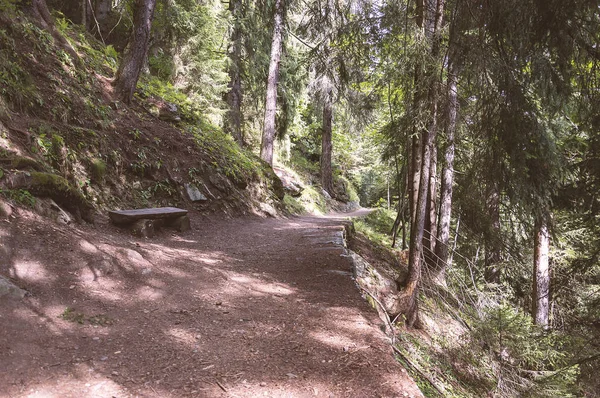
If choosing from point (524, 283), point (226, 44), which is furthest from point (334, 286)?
point (226, 44)

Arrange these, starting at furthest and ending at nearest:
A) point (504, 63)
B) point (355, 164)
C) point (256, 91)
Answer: point (355, 164), point (256, 91), point (504, 63)

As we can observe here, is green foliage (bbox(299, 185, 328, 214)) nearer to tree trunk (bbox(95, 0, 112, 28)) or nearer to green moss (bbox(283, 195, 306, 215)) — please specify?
green moss (bbox(283, 195, 306, 215))

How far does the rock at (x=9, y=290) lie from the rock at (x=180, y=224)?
4.14 m

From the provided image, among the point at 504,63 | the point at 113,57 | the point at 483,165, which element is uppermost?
the point at 113,57

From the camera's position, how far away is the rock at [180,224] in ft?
24.7

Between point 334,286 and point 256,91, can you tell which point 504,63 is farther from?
point 256,91

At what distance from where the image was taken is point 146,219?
6.58 metres

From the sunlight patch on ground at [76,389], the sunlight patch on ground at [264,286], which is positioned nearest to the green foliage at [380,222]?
the sunlight patch on ground at [264,286]

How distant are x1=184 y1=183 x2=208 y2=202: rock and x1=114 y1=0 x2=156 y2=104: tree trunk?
2936 millimetres

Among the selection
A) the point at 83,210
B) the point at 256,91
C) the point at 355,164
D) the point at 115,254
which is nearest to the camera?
the point at 115,254

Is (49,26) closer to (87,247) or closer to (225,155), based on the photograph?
(225,155)

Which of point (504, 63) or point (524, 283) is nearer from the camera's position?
point (504, 63)

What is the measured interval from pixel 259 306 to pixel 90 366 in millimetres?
2034

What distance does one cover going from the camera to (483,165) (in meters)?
4.63
